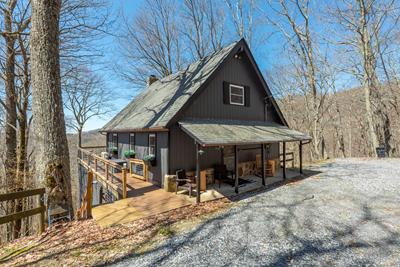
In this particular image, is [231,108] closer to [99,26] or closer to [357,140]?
[99,26]

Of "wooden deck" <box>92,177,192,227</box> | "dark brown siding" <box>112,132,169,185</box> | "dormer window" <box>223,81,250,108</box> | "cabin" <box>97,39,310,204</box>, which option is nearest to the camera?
"wooden deck" <box>92,177,192,227</box>

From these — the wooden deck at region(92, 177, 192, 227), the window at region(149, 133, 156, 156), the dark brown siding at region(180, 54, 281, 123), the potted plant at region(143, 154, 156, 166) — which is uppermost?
the dark brown siding at region(180, 54, 281, 123)

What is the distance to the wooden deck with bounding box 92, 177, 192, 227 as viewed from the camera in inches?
226

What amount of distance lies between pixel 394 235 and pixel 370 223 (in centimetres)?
63

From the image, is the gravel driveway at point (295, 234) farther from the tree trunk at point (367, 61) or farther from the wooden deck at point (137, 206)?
the tree trunk at point (367, 61)

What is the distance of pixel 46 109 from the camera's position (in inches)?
218

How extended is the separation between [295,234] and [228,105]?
725 cm

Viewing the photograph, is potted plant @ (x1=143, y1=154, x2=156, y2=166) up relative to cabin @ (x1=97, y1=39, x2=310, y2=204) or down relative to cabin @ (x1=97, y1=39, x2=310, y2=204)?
down

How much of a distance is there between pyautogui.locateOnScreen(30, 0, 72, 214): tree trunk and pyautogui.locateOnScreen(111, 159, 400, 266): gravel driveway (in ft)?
10.4

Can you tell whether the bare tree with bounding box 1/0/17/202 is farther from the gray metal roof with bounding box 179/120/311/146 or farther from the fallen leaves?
the gray metal roof with bounding box 179/120/311/146

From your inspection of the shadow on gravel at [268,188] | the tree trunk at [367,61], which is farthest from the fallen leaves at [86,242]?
the tree trunk at [367,61]

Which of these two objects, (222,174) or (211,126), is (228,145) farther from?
(222,174)

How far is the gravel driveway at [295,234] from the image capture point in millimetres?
3953

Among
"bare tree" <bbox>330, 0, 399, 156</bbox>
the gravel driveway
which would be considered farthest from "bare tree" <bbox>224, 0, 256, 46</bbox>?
the gravel driveway
